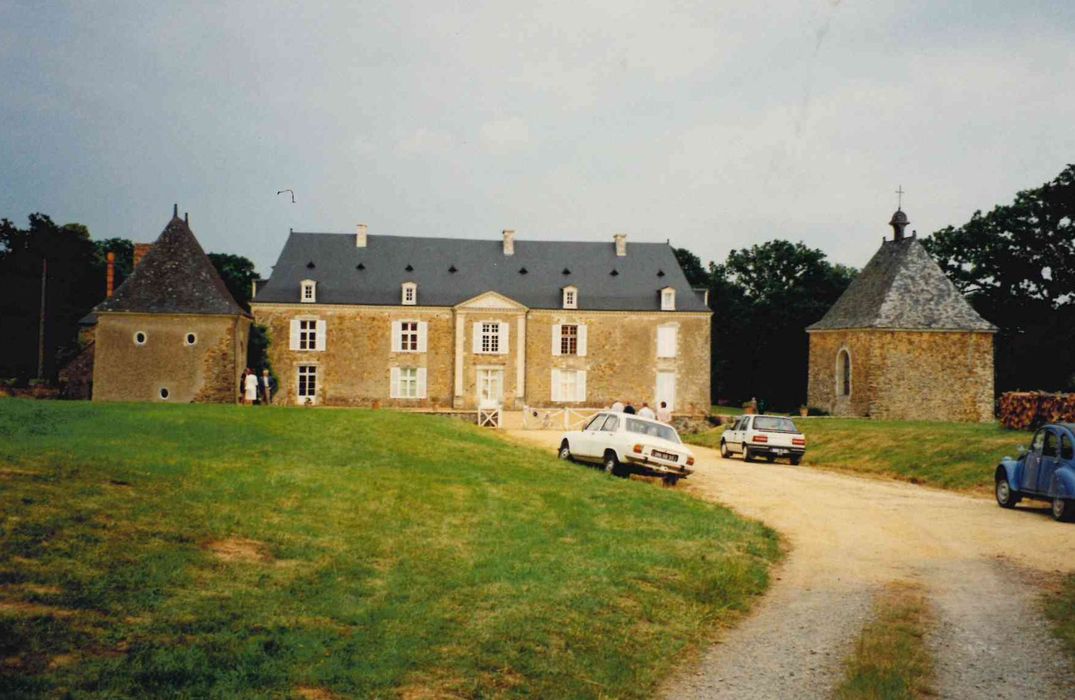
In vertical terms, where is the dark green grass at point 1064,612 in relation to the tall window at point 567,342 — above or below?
below

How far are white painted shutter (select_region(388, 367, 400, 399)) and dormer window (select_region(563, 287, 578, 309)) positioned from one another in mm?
9866

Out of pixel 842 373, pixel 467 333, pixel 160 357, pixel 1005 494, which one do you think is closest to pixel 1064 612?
pixel 1005 494

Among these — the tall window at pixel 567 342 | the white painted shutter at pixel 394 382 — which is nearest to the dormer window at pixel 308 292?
the white painted shutter at pixel 394 382

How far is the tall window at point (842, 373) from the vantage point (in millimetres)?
42438

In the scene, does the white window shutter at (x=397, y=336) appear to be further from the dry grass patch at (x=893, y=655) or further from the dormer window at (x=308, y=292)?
the dry grass patch at (x=893, y=655)

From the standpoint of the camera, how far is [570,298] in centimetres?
5028

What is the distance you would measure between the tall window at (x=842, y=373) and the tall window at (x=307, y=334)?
87.5 ft

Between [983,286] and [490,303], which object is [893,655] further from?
[983,286]

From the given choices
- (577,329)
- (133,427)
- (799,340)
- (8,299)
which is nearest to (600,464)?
(133,427)

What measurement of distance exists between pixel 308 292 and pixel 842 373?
27676 mm

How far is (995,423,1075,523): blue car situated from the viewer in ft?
47.6

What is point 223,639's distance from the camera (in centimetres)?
630

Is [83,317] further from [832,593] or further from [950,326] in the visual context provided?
[832,593]

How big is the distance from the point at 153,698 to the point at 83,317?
5307 cm
